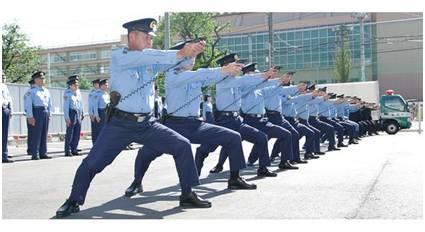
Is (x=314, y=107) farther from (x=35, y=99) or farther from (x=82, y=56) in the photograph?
(x=82, y=56)

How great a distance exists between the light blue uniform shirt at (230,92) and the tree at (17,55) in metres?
29.2

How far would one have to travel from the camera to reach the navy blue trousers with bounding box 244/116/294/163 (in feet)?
30.4

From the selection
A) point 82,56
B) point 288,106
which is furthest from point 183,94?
point 82,56

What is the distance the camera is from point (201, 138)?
6.79 m

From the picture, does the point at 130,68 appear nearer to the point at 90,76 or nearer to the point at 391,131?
the point at 391,131

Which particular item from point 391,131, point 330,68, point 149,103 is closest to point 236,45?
point 330,68

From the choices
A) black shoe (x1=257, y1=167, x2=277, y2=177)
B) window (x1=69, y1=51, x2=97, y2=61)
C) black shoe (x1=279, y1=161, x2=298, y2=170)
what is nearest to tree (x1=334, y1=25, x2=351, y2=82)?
black shoe (x1=279, y1=161, x2=298, y2=170)

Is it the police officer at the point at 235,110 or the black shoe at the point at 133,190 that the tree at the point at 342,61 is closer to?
the police officer at the point at 235,110

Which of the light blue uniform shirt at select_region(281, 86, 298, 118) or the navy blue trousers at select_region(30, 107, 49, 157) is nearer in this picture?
the light blue uniform shirt at select_region(281, 86, 298, 118)

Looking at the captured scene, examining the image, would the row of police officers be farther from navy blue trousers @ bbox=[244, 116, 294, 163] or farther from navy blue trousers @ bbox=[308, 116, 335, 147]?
navy blue trousers @ bbox=[308, 116, 335, 147]

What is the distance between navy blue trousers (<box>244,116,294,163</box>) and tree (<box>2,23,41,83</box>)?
2856cm

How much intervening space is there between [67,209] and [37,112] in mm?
7430
